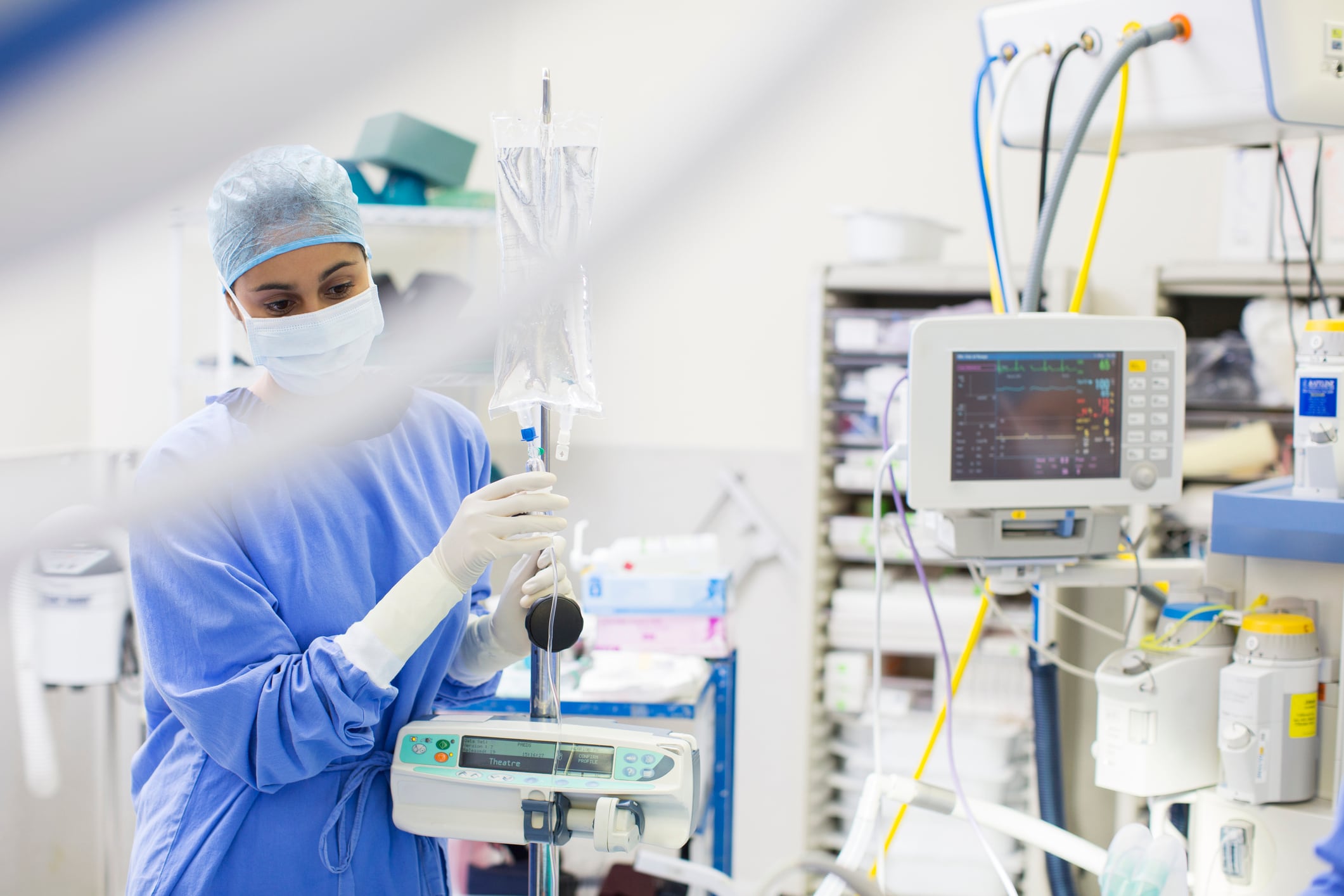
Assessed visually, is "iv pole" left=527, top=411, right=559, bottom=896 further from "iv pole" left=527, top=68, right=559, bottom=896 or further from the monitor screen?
the monitor screen

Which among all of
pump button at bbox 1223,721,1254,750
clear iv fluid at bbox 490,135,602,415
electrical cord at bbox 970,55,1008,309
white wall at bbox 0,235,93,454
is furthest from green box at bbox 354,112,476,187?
white wall at bbox 0,235,93,454

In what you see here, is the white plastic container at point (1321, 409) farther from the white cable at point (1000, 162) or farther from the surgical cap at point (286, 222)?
the surgical cap at point (286, 222)

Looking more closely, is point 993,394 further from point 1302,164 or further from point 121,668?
point 121,668

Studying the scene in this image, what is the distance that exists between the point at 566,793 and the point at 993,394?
779 mm

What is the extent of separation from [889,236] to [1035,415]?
1372 mm

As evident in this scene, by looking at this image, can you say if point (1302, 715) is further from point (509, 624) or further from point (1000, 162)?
→ point (509, 624)

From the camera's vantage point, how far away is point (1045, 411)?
1510mm

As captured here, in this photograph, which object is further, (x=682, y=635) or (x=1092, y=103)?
(x=682, y=635)

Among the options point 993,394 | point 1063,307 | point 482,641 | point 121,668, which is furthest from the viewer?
point 1063,307

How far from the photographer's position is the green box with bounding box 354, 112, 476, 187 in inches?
105

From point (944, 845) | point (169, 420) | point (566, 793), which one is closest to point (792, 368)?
point (944, 845)

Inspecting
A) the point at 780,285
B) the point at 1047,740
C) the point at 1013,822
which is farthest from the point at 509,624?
the point at 780,285

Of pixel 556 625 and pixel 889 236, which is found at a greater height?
pixel 889 236

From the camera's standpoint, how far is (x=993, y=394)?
4.91 feet
